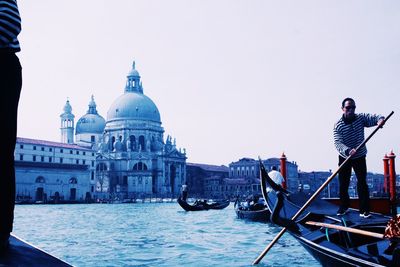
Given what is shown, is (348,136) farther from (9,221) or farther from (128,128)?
(128,128)

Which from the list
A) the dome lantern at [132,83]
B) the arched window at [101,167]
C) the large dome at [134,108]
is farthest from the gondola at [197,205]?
the dome lantern at [132,83]

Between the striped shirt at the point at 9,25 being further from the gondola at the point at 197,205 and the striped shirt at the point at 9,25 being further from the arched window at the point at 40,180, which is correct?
the arched window at the point at 40,180

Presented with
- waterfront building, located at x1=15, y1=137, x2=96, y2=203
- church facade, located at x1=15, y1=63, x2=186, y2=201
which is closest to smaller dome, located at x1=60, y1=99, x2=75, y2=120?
church facade, located at x1=15, y1=63, x2=186, y2=201

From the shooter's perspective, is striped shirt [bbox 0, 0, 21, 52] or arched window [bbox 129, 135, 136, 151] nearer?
striped shirt [bbox 0, 0, 21, 52]

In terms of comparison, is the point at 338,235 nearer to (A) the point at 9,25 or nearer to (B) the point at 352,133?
(B) the point at 352,133

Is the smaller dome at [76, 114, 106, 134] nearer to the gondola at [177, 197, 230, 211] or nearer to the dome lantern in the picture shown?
the dome lantern

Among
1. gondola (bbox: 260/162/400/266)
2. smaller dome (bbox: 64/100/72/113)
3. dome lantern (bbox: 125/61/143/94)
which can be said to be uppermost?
dome lantern (bbox: 125/61/143/94)

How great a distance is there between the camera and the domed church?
44.0 metres

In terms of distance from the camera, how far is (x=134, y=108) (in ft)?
153

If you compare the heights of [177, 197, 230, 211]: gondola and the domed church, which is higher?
the domed church

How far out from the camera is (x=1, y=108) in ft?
4.71

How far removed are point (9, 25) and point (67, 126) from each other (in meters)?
52.3

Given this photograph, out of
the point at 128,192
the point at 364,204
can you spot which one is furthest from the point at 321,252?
the point at 128,192

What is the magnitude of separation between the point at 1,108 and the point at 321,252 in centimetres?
233
